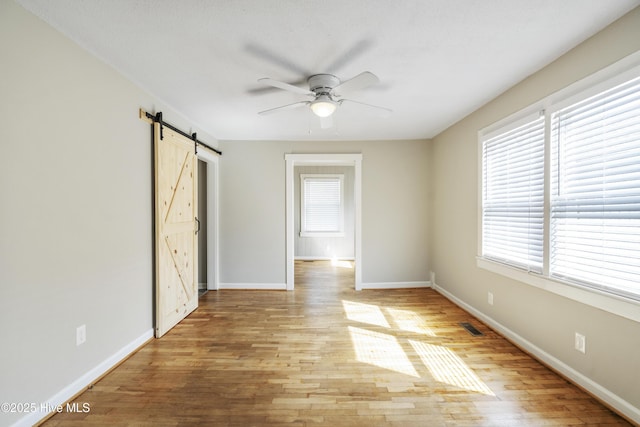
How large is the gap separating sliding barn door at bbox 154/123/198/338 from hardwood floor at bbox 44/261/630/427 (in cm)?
30

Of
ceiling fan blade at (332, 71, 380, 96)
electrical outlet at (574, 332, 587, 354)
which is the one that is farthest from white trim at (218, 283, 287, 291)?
electrical outlet at (574, 332, 587, 354)

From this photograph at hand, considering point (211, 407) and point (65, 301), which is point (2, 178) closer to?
point (65, 301)

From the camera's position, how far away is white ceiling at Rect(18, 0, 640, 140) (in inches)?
64.2

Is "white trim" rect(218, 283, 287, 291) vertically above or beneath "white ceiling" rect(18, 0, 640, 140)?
beneath

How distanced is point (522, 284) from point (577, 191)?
3.32 feet

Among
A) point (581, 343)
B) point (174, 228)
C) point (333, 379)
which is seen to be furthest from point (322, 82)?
point (581, 343)

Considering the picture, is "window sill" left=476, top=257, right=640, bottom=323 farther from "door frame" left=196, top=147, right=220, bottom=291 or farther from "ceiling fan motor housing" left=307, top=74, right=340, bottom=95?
"door frame" left=196, top=147, right=220, bottom=291

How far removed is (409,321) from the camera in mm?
3277

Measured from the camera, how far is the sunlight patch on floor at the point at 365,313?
10.8 ft

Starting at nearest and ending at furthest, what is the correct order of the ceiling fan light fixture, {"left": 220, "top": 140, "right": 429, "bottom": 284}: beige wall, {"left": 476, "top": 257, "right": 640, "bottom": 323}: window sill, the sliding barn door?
{"left": 476, "top": 257, "right": 640, "bottom": 323}: window sill
the ceiling fan light fixture
the sliding barn door
{"left": 220, "top": 140, "right": 429, "bottom": 284}: beige wall

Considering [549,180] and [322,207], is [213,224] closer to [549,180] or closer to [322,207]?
[322,207]

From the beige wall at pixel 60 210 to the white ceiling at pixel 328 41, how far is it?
0.26 m

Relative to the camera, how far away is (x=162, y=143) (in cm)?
295

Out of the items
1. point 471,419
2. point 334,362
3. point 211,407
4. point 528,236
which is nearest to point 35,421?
point 211,407
